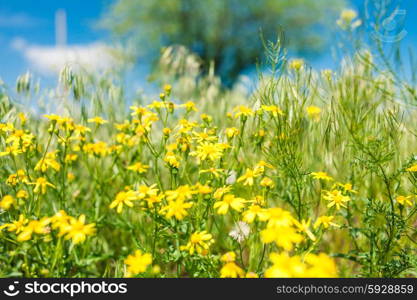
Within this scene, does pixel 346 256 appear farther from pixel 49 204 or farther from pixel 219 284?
pixel 49 204

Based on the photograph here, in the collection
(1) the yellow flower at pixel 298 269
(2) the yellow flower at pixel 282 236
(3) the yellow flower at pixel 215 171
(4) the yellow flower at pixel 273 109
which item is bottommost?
(1) the yellow flower at pixel 298 269

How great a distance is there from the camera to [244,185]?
1.29 metres

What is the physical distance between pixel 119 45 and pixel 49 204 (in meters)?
1.27

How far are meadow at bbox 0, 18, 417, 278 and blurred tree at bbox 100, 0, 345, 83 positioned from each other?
9.97 metres

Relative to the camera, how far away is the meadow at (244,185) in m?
1.03

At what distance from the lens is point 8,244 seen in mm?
1442

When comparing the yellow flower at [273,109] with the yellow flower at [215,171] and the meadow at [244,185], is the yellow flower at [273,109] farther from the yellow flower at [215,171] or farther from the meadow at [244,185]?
the yellow flower at [215,171]

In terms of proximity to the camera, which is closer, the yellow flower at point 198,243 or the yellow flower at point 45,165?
the yellow flower at point 198,243

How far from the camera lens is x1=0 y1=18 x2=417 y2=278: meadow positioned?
1.03 metres

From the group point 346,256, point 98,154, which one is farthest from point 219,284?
point 98,154

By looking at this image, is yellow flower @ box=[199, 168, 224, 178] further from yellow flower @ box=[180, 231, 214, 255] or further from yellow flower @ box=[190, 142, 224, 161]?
yellow flower @ box=[180, 231, 214, 255]

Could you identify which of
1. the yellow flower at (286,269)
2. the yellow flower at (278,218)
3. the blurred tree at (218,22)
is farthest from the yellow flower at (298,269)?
the blurred tree at (218,22)

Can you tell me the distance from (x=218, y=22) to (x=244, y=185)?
34.7 ft

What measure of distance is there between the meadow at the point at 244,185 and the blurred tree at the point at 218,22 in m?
9.97
